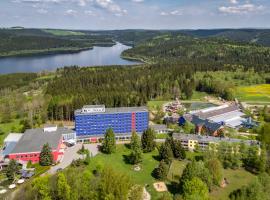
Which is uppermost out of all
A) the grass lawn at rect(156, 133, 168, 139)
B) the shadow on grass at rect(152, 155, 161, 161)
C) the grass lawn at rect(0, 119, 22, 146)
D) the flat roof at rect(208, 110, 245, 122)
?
the flat roof at rect(208, 110, 245, 122)

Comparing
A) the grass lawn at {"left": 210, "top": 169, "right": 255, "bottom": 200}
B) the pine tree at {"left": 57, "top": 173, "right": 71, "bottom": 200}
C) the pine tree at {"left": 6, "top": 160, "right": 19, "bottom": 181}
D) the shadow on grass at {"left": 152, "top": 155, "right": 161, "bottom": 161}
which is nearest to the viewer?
the pine tree at {"left": 57, "top": 173, "right": 71, "bottom": 200}

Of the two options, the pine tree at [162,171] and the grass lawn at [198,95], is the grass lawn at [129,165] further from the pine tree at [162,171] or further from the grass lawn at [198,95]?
the grass lawn at [198,95]

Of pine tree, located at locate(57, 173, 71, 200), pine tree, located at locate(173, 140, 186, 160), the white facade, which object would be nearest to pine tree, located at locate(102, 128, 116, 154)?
the white facade

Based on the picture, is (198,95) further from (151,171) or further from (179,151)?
(151,171)

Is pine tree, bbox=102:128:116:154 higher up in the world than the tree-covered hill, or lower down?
lower down

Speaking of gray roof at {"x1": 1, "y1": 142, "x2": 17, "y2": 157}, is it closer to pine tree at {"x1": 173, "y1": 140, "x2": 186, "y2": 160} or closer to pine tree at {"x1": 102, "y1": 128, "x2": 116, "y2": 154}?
pine tree at {"x1": 102, "y1": 128, "x2": 116, "y2": 154}

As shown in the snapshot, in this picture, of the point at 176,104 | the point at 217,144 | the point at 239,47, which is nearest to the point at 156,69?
the point at 176,104

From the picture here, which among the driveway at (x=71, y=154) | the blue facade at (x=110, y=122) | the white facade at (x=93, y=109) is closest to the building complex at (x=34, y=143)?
the driveway at (x=71, y=154)

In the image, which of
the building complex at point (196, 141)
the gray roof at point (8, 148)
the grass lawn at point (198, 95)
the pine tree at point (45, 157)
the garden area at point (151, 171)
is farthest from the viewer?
the grass lawn at point (198, 95)
